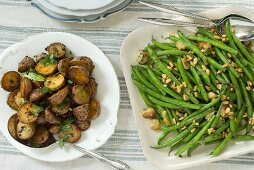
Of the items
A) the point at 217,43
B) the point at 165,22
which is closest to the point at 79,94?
the point at 165,22

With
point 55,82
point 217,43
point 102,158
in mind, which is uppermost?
point 217,43

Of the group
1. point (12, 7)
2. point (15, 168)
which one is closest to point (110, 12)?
point (12, 7)

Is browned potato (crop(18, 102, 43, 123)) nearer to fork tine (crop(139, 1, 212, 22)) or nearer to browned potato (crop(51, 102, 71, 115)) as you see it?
browned potato (crop(51, 102, 71, 115))

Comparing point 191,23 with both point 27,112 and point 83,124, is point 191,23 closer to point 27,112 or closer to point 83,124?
point 83,124

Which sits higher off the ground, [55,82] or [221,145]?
[55,82]

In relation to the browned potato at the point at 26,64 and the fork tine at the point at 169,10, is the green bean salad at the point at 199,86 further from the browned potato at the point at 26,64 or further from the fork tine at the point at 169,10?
the browned potato at the point at 26,64

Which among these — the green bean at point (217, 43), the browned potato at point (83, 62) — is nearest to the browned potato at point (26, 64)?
the browned potato at point (83, 62)

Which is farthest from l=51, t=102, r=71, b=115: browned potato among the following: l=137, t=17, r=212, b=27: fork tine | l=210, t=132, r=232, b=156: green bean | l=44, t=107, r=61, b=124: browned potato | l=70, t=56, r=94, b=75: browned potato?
l=210, t=132, r=232, b=156: green bean
